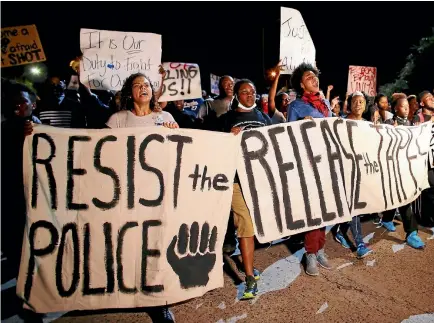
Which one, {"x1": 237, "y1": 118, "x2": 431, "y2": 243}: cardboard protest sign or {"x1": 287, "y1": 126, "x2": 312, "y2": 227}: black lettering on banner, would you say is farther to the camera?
{"x1": 287, "y1": 126, "x2": 312, "y2": 227}: black lettering on banner

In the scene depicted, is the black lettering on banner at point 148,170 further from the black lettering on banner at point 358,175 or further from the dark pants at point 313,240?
the black lettering on banner at point 358,175

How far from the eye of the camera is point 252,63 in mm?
30781

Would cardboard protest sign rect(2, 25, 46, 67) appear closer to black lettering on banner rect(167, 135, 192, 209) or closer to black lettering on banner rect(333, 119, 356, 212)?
black lettering on banner rect(167, 135, 192, 209)

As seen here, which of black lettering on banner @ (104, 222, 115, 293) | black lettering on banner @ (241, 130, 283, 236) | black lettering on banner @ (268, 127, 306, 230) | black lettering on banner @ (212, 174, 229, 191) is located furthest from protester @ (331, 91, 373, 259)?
black lettering on banner @ (104, 222, 115, 293)

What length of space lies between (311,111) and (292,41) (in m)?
1.43

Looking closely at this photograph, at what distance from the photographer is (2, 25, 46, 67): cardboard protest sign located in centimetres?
539

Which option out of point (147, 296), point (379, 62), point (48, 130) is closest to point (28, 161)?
point (48, 130)

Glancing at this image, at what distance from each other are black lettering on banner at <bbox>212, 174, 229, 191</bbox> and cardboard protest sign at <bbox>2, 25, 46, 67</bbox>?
4.05 metres

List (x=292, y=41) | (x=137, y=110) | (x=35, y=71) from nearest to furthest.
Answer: (x=137, y=110) < (x=292, y=41) < (x=35, y=71)

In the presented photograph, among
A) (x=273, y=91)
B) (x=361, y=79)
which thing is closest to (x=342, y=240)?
(x=273, y=91)

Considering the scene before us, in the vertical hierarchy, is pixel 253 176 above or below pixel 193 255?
above

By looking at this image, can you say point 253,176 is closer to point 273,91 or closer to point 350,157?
point 350,157

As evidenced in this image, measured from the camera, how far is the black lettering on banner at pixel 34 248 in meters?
2.54

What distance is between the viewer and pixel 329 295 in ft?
9.98
